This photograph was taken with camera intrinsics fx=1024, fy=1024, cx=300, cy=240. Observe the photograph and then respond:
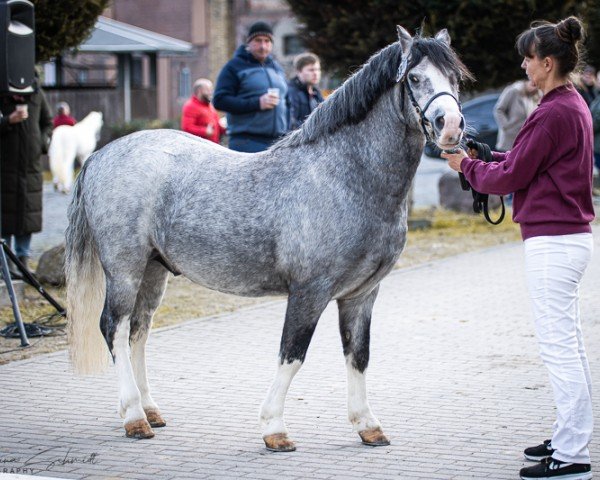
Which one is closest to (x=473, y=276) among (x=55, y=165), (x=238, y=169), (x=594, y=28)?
(x=238, y=169)

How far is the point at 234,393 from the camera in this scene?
6543mm

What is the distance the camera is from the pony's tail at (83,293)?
5.98 m

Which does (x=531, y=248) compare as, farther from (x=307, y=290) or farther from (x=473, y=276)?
(x=473, y=276)

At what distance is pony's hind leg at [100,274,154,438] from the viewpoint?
564 centimetres

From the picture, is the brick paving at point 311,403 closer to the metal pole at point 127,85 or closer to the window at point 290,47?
the metal pole at point 127,85

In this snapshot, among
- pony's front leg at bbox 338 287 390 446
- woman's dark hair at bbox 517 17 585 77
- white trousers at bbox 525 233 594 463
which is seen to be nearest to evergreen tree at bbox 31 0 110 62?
pony's front leg at bbox 338 287 390 446

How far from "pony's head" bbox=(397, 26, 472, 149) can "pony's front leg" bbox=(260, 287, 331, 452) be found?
1049 millimetres

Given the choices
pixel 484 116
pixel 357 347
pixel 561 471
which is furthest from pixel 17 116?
pixel 484 116

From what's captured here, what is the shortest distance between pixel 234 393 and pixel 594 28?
15.8m

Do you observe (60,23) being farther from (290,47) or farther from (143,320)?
(290,47)

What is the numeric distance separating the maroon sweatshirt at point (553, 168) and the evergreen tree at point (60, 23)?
6.42 m

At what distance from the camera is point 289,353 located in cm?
530

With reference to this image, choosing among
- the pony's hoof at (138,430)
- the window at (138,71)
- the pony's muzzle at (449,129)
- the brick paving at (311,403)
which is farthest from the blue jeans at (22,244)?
the window at (138,71)

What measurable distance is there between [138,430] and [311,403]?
1.19 m
